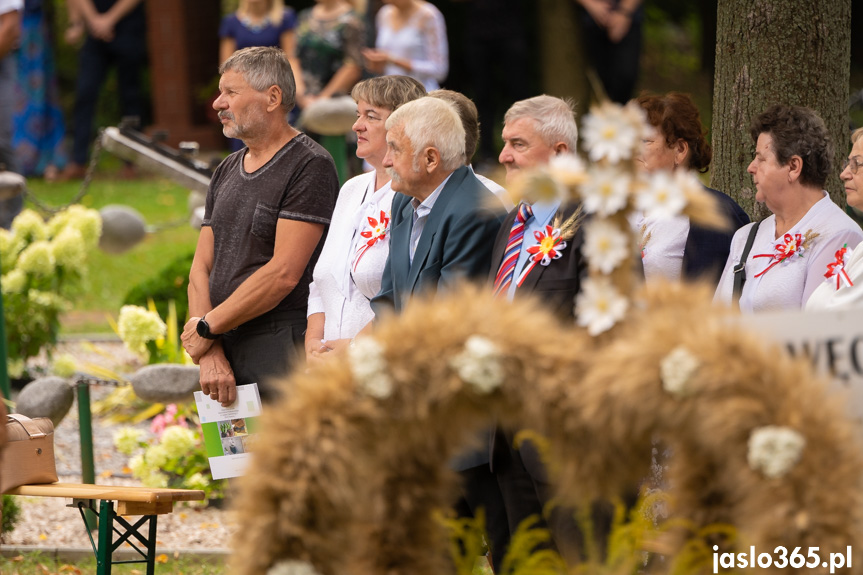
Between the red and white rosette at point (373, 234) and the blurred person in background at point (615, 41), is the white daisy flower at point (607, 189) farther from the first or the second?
the blurred person in background at point (615, 41)

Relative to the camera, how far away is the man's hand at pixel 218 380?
14.7 feet

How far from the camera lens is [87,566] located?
5254 mm

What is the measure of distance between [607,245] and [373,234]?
2139mm

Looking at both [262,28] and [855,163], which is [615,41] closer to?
[262,28]

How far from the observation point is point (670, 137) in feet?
14.2

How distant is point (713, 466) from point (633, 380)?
1.07 ft

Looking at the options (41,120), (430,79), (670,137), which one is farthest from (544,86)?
(670,137)

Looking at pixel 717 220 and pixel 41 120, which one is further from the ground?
pixel 41 120

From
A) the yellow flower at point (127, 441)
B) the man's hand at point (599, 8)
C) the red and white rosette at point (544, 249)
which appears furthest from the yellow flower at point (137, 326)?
the man's hand at point (599, 8)

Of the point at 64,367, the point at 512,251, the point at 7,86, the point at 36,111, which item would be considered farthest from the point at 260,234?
the point at 36,111

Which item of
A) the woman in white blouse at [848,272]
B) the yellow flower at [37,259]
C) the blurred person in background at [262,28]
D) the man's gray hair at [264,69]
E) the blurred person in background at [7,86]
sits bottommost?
the woman in white blouse at [848,272]

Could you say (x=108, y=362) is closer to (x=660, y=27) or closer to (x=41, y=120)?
(x=41, y=120)

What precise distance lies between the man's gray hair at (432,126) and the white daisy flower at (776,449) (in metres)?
2.01

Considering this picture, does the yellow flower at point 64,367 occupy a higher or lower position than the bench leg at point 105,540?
higher
